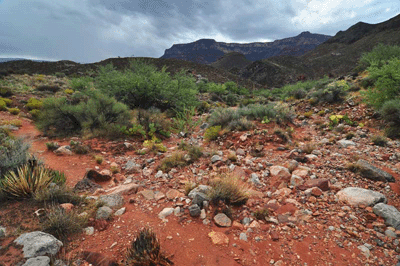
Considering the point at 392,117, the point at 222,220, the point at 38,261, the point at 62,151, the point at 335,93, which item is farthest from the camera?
the point at 335,93

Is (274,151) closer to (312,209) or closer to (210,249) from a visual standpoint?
(312,209)

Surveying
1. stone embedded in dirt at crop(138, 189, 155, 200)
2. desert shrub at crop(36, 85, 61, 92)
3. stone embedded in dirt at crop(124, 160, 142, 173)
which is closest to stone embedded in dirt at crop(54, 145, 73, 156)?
stone embedded in dirt at crop(124, 160, 142, 173)

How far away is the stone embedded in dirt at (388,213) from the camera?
8.33 feet

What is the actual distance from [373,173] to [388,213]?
1199 millimetres

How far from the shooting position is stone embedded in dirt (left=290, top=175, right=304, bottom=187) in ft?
11.8

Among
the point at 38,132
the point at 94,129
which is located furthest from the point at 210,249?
the point at 38,132

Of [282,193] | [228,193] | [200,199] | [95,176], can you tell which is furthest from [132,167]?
[282,193]

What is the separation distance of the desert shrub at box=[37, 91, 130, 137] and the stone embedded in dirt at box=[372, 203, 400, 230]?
742 centimetres

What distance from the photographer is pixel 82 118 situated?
25.0ft

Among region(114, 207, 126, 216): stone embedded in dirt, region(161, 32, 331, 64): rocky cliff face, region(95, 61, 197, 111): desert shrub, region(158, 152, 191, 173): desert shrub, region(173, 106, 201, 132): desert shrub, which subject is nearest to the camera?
region(114, 207, 126, 216): stone embedded in dirt

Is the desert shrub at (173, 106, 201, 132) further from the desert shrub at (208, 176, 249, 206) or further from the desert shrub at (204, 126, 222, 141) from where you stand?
the desert shrub at (208, 176, 249, 206)

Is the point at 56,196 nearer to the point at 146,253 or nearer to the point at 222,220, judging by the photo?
the point at 146,253

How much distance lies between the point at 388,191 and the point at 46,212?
556 cm

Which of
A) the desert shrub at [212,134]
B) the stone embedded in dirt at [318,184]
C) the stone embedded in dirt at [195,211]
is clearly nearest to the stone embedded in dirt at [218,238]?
the stone embedded in dirt at [195,211]
